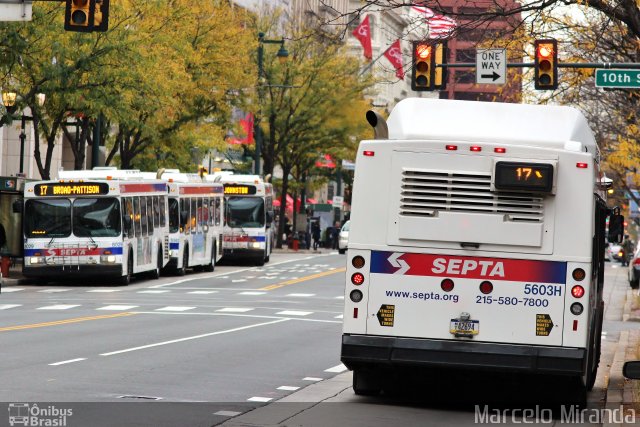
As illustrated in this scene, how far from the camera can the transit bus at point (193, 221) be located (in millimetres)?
46500

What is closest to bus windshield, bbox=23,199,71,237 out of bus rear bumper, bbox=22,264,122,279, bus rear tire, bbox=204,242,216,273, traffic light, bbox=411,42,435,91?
bus rear bumper, bbox=22,264,122,279

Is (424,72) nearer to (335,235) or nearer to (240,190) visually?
(240,190)

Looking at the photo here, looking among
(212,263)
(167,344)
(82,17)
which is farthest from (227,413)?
(212,263)

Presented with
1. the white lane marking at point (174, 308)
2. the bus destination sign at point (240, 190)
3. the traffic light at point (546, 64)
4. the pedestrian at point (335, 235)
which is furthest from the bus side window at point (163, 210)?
the pedestrian at point (335, 235)

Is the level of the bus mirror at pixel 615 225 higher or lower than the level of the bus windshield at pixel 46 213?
higher

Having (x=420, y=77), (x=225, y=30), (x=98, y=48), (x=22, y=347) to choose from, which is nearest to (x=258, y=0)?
(x=225, y=30)

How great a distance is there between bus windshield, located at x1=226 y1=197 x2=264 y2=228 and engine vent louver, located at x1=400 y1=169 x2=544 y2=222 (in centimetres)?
4074

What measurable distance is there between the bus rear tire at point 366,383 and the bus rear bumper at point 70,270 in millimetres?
24010

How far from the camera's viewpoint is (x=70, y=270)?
128 feet

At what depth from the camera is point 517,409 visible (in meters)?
15.3

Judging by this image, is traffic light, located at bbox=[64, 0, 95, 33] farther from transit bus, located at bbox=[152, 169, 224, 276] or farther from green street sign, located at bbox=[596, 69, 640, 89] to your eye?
transit bus, located at bbox=[152, 169, 224, 276]

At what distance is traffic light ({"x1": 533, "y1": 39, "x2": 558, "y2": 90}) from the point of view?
81.1 ft

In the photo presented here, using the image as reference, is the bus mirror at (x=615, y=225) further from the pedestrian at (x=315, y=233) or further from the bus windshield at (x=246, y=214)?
the pedestrian at (x=315, y=233)

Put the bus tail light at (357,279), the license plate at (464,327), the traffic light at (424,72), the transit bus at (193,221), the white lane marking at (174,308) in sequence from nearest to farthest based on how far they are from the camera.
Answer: the license plate at (464,327) < the bus tail light at (357,279) < the traffic light at (424,72) < the white lane marking at (174,308) < the transit bus at (193,221)
